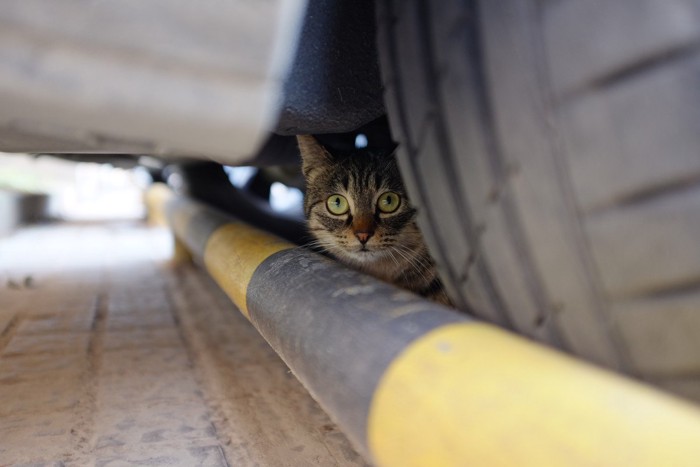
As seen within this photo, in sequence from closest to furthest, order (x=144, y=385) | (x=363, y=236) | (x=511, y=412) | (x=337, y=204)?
(x=511, y=412)
(x=144, y=385)
(x=363, y=236)
(x=337, y=204)

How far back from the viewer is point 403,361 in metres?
0.60

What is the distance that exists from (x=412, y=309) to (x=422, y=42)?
Result: 33 cm

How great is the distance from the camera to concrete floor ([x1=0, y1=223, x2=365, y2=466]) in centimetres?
103

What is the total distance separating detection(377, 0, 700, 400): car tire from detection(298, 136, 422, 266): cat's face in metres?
0.82

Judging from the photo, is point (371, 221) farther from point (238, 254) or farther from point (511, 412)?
point (511, 412)

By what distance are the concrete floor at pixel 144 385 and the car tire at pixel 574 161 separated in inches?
20.4

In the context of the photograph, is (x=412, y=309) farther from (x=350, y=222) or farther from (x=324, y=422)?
(x=350, y=222)

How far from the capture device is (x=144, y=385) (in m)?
1.35

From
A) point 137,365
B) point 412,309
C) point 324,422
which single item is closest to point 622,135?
point 412,309

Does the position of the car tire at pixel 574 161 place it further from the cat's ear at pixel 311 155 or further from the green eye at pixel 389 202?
the cat's ear at pixel 311 155

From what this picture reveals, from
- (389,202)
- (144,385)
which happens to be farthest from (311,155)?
(144,385)

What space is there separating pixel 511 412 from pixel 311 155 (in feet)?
4.47

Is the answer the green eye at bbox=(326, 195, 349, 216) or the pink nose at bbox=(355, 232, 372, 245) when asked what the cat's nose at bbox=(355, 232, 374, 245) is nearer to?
the pink nose at bbox=(355, 232, 372, 245)

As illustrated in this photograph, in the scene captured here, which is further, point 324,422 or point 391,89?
point 324,422
